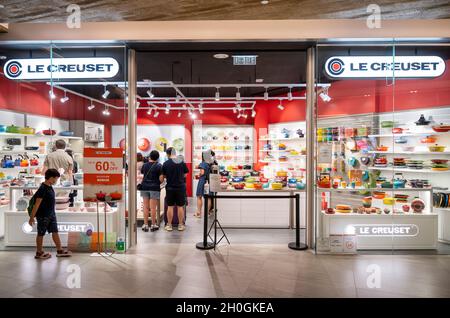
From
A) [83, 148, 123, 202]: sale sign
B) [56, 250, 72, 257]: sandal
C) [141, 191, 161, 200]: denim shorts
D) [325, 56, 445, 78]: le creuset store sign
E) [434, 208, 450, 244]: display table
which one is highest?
[325, 56, 445, 78]: le creuset store sign

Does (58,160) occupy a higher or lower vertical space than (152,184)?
higher

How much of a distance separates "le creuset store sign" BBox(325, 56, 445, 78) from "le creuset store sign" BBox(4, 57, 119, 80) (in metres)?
3.63

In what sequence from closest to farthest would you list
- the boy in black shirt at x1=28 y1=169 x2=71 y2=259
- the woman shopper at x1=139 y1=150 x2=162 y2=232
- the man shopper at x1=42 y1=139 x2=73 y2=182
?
the boy in black shirt at x1=28 y1=169 x2=71 y2=259, the man shopper at x1=42 y1=139 x2=73 y2=182, the woman shopper at x1=139 y1=150 x2=162 y2=232

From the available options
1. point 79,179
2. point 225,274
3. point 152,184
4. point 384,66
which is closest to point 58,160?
point 79,179

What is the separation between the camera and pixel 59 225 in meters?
5.06

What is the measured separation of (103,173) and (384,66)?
4809 mm

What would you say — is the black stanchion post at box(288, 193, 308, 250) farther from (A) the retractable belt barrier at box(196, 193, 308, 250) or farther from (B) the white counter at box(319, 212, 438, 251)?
(B) the white counter at box(319, 212, 438, 251)

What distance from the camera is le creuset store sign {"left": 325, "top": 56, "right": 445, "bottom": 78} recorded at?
4.96 m

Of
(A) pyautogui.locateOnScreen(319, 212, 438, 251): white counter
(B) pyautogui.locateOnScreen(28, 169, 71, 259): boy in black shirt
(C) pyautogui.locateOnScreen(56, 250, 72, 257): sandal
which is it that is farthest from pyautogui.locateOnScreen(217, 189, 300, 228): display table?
(B) pyautogui.locateOnScreen(28, 169, 71, 259): boy in black shirt

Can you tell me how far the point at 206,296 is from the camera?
11.0 ft

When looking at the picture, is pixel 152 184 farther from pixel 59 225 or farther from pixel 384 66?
pixel 384 66

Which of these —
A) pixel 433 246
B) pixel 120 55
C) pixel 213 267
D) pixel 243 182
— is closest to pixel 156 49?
pixel 120 55

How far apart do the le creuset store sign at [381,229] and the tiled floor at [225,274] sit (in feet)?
1.32
